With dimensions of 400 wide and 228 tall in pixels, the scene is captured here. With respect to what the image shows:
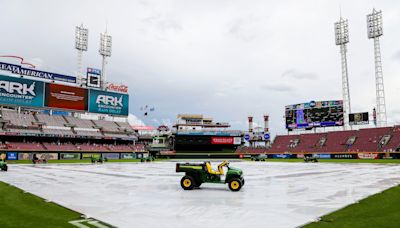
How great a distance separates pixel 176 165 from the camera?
520 inches

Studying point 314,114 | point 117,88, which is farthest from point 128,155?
point 314,114

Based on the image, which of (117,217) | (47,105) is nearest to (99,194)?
(117,217)

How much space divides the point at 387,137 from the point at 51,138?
69118 mm

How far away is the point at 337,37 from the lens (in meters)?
66.8

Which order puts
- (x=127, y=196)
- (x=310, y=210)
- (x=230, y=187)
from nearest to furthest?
1. (x=310, y=210)
2. (x=127, y=196)
3. (x=230, y=187)

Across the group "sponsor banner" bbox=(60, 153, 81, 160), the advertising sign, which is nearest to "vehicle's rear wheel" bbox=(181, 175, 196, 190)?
"sponsor banner" bbox=(60, 153, 81, 160)

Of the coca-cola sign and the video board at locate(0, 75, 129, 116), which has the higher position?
the coca-cola sign

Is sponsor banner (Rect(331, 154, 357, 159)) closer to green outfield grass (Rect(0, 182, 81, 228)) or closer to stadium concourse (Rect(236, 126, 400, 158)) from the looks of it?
stadium concourse (Rect(236, 126, 400, 158))

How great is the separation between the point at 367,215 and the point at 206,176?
22.7ft

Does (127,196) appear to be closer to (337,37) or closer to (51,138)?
(51,138)

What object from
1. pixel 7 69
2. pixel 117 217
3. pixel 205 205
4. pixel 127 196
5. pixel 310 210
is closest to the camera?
pixel 117 217

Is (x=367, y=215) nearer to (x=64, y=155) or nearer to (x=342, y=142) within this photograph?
(x=64, y=155)

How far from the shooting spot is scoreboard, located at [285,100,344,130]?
222 ft

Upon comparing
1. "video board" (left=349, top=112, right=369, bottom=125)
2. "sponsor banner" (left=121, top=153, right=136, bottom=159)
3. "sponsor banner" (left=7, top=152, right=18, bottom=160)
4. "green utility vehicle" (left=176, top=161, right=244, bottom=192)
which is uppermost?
"video board" (left=349, top=112, right=369, bottom=125)
